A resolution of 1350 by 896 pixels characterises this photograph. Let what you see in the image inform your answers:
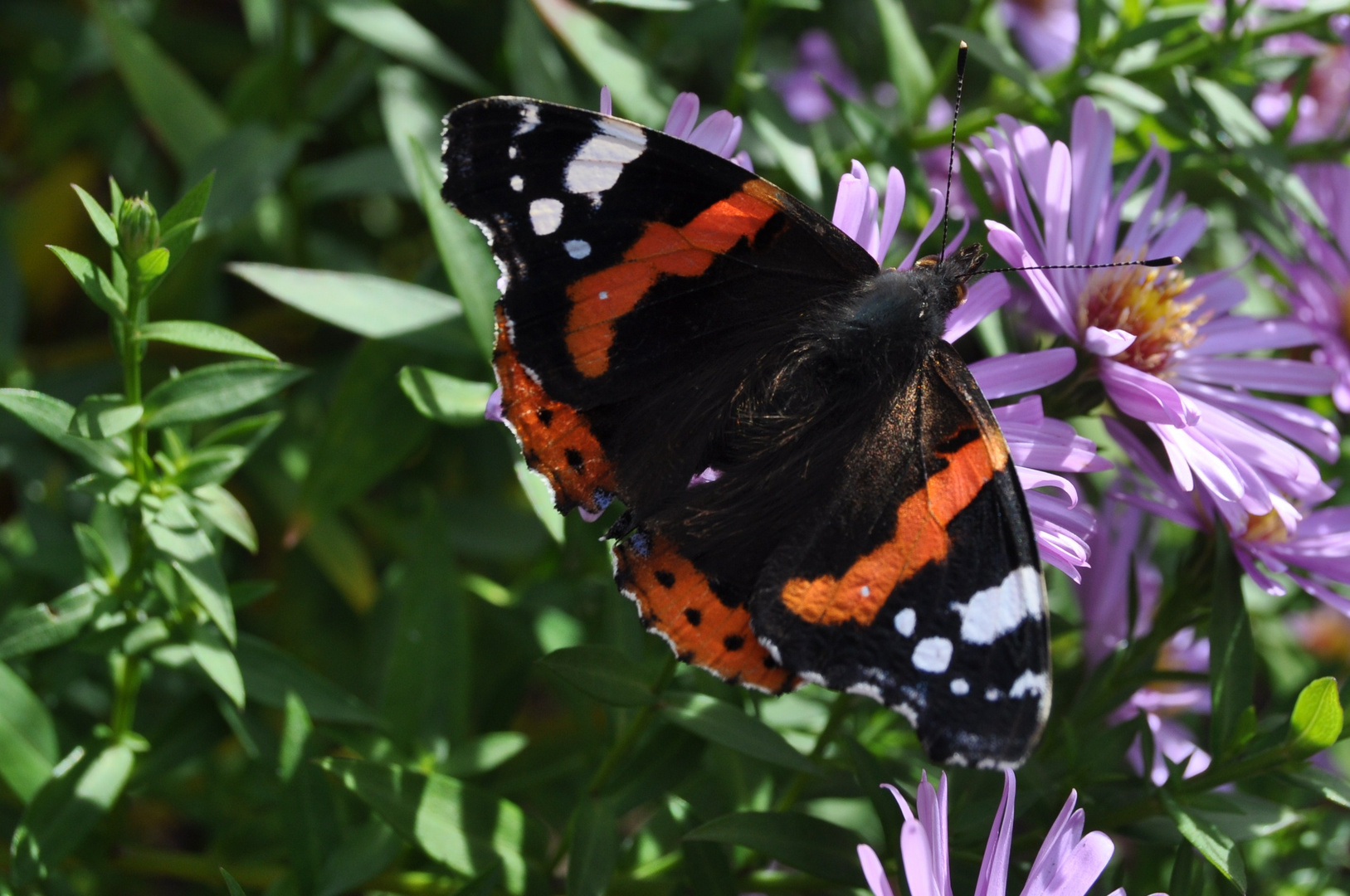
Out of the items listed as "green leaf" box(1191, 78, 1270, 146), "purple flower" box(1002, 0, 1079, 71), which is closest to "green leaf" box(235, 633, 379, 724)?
A: "green leaf" box(1191, 78, 1270, 146)

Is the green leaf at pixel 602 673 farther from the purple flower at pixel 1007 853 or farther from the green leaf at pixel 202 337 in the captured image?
the green leaf at pixel 202 337

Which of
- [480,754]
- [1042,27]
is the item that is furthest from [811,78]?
[480,754]

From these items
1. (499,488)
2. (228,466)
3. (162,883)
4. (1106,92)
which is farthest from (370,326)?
(162,883)

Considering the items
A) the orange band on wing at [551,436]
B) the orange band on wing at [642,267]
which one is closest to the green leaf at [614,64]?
the orange band on wing at [642,267]

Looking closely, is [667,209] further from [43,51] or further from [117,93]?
[43,51]

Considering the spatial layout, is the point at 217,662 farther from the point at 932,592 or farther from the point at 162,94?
the point at 162,94

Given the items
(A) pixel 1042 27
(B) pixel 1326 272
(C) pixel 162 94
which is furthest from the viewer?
(A) pixel 1042 27
